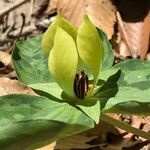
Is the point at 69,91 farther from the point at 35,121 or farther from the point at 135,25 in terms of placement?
the point at 135,25

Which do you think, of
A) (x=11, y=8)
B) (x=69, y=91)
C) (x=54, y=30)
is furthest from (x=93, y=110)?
(x=11, y=8)

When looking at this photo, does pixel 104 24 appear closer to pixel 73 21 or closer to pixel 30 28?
pixel 73 21

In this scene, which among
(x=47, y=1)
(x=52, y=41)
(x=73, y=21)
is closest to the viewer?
(x=52, y=41)

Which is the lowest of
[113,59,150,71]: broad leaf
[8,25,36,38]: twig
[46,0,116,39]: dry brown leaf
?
[8,25,36,38]: twig

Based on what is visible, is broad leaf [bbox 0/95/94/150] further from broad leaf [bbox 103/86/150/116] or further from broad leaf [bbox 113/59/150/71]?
broad leaf [bbox 113/59/150/71]

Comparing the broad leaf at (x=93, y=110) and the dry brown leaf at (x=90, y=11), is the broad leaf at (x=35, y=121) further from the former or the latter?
the dry brown leaf at (x=90, y=11)

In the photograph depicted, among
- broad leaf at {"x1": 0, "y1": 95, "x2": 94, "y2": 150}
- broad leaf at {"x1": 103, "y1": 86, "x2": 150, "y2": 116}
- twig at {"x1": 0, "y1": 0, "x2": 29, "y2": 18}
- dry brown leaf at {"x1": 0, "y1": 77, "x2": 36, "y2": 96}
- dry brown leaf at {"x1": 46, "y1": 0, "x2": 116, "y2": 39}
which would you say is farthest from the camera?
dry brown leaf at {"x1": 46, "y1": 0, "x2": 116, "y2": 39}

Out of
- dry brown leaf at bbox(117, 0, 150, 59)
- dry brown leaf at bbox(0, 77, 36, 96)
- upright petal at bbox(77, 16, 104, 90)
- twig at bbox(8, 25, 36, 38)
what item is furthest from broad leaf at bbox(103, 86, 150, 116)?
twig at bbox(8, 25, 36, 38)

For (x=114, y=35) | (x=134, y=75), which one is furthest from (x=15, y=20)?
(x=134, y=75)
